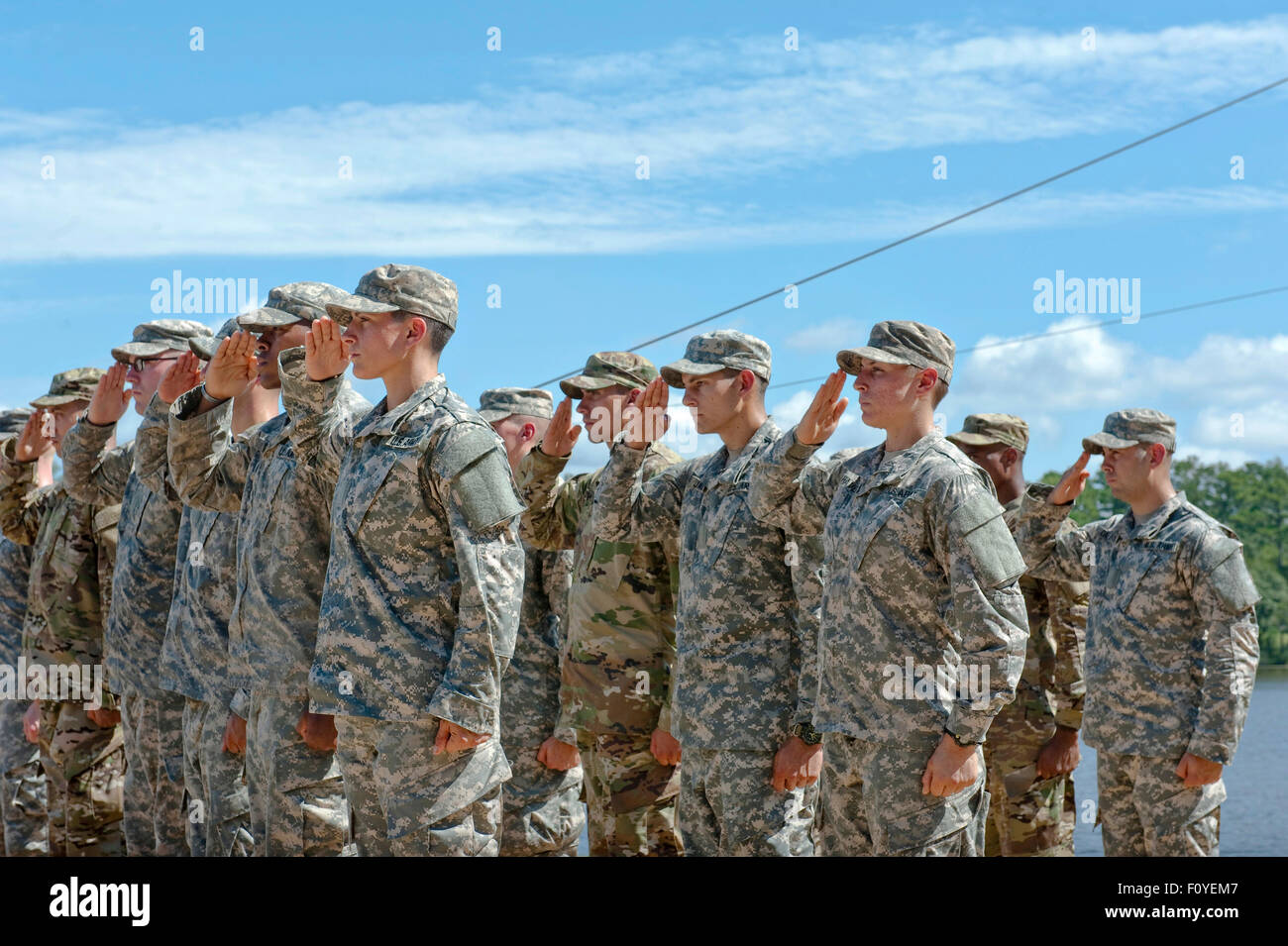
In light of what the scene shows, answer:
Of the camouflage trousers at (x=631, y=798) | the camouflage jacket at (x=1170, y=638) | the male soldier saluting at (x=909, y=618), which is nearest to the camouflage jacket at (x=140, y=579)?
the camouflage trousers at (x=631, y=798)

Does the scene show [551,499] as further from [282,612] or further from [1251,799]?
[1251,799]

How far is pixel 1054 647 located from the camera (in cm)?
747

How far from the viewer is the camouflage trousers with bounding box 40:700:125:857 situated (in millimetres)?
7527

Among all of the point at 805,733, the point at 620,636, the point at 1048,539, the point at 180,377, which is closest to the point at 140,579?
the point at 180,377

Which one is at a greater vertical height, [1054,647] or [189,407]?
[189,407]

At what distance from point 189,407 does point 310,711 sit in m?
1.41

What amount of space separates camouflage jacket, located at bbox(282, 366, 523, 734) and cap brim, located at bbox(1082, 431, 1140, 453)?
3.36 m

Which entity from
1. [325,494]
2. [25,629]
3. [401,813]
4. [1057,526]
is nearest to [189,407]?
[325,494]

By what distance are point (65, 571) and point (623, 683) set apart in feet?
11.1

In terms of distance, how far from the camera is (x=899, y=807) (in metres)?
4.46

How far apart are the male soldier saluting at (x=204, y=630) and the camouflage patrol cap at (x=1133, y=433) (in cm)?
369

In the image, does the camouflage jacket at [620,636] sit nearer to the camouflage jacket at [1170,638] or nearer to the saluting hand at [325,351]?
the saluting hand at [325,351]
